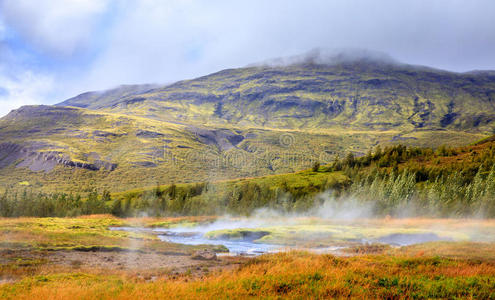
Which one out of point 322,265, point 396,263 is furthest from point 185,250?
point 396,263

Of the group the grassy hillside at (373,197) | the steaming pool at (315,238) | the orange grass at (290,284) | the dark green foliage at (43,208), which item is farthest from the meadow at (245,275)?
the dark green foliage at (43,208)

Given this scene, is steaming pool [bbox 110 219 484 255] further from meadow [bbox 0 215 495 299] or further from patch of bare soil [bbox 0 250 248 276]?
patch of bare soil [bbox 0 250 248 276]

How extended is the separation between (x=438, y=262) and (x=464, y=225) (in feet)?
88.0

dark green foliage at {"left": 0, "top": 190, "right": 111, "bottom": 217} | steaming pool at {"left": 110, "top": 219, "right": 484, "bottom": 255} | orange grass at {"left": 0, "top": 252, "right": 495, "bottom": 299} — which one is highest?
orange grass at {"left": 0, "top": 252, "right": 495, "bottom": 299}

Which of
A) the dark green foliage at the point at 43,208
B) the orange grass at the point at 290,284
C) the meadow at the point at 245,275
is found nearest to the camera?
the orange grass at the point at 290,284

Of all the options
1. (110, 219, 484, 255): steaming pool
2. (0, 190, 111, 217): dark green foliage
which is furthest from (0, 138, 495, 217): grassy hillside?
(110, 219, 484, 255): steaming pool

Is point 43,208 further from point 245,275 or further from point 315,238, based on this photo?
point 245,275

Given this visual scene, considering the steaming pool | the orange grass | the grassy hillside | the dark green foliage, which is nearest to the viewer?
the orange grass

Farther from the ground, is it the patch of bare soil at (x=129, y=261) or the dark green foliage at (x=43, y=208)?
the patch of bare soil at (x=129, y=261)

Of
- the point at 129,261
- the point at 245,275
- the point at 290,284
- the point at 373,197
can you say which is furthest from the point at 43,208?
the point at 373,197

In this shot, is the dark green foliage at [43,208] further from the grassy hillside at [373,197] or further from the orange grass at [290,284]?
the orange grass at [290,284]

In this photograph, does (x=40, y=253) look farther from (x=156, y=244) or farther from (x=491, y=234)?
(x=491, y=234)

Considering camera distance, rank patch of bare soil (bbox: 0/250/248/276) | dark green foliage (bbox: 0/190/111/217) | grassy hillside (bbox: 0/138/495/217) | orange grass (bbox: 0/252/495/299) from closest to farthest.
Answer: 1. orange grass (bbox: 0/252/495/299)
2. patch of bare soil (bbox: 0/250/248/276)
3. grassy hillside (bbox: 0/138/495/217)
4. dark green foliage (bbox: 0/190/111/217)

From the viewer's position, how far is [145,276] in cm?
2127
